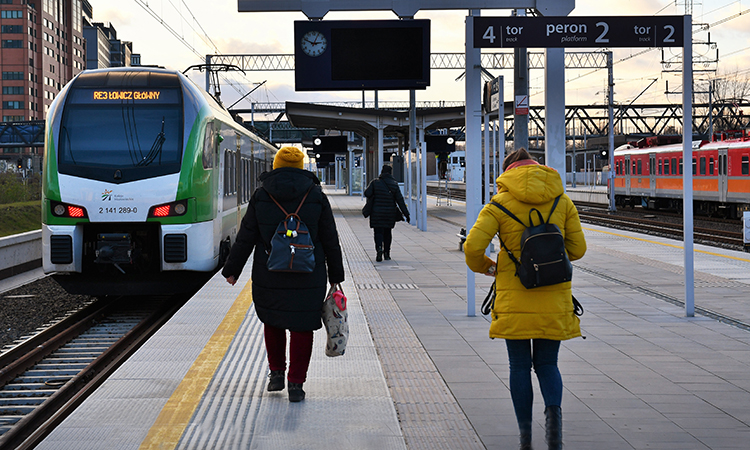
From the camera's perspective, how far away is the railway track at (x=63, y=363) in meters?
5.94

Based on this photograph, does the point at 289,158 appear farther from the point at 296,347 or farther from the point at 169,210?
the point at 169,210

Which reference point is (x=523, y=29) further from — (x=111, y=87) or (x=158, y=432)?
(x=158, y=432)

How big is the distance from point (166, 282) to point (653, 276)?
6.92 meters

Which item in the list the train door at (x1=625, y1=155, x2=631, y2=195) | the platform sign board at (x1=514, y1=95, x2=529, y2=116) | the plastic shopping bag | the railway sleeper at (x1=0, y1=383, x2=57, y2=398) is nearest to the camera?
the plastic shopping bag

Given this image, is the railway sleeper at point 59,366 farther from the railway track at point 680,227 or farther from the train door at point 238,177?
the railway track at point 680,227

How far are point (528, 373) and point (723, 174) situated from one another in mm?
27465

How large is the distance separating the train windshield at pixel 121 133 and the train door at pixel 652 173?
96.4 feet

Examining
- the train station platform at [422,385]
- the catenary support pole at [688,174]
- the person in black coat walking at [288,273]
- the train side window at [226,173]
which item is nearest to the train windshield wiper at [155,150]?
the train station platform at [422,385]

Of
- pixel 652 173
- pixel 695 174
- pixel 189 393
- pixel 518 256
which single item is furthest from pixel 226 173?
pixel 652 173

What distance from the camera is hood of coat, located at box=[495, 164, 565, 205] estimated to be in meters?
4.42

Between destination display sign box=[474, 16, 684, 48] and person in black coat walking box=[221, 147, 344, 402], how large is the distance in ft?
14.0

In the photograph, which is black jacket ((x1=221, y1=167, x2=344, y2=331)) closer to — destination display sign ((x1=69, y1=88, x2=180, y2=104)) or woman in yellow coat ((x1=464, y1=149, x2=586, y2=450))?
woman in yellow coat ((x1=464, y1=149, x2=586, y2=450))

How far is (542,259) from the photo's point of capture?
4.33 meters

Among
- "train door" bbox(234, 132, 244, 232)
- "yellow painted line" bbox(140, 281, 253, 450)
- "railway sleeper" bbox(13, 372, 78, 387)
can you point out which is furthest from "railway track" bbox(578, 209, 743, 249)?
"railway sleeper" bbox(13, 372, 78, 387)
